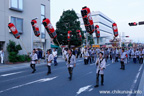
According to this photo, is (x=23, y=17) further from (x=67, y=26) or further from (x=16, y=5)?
(x=67, y=26)

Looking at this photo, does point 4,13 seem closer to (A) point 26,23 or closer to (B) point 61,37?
(A) point 26,23

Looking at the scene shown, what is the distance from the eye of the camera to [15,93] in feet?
19.9

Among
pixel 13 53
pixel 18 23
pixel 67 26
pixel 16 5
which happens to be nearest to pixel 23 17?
pixel 18 23

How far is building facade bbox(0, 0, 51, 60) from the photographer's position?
18016 mm

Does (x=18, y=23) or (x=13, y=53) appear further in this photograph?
(x=18, y=23)

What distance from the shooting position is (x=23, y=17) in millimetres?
20641

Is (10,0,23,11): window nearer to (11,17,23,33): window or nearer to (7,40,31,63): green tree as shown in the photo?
(11,17,23,33): window

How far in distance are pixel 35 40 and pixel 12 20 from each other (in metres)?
4.88

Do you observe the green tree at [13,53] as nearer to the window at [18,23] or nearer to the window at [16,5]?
the window at [18,23]

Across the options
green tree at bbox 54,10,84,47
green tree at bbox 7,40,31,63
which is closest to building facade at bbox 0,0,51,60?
green tree at bbox 7,40,31,63

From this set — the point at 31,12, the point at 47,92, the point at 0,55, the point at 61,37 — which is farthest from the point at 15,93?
the point at 61,37

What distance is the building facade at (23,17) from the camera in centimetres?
1802

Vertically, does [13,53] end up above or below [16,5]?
below

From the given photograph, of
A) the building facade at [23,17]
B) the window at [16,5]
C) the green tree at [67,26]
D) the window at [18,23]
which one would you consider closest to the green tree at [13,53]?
the building facade at [23,17]
